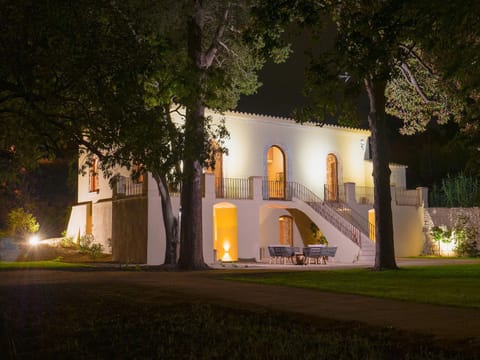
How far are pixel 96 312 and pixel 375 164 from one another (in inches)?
476

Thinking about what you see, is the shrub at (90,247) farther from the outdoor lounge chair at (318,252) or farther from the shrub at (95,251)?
the outdoor lounge chair at (318,252)

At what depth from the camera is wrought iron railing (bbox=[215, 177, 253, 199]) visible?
86.1 feet

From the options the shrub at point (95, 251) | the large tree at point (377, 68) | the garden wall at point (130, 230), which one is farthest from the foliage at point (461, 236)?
the shrub at point (95, 251)

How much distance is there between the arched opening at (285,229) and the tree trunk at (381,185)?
10649 millimetres

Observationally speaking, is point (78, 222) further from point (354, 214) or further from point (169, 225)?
point (354, 214)

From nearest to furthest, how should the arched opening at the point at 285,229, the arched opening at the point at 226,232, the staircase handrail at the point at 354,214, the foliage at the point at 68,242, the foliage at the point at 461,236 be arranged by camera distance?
the arched opening at the point at 226,232 → the staircase handrail at the point at 354,214 → the foliage at the point at 461,236 → the arched opening at the point at 285,229 → the foliage at the point at 68,242

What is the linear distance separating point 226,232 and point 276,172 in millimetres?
4473

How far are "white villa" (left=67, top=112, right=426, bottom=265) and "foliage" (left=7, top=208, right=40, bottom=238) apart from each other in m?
4.78

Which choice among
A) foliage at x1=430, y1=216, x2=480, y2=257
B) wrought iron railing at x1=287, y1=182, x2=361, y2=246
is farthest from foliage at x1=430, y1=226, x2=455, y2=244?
wrought iron railing at x1=287, y1=182, x2=361, y2=246

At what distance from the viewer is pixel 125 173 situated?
87.8 feet

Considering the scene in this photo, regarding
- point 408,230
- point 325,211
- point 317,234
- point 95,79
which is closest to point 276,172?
point 317,234

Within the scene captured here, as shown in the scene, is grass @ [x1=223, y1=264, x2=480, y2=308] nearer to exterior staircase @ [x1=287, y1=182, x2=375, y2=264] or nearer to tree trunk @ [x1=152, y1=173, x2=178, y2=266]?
tree trunk @ [x1=152, y1=173, x2=178, y2=266]

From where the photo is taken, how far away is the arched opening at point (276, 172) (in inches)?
1102

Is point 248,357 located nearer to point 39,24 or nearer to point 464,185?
point 39,24
